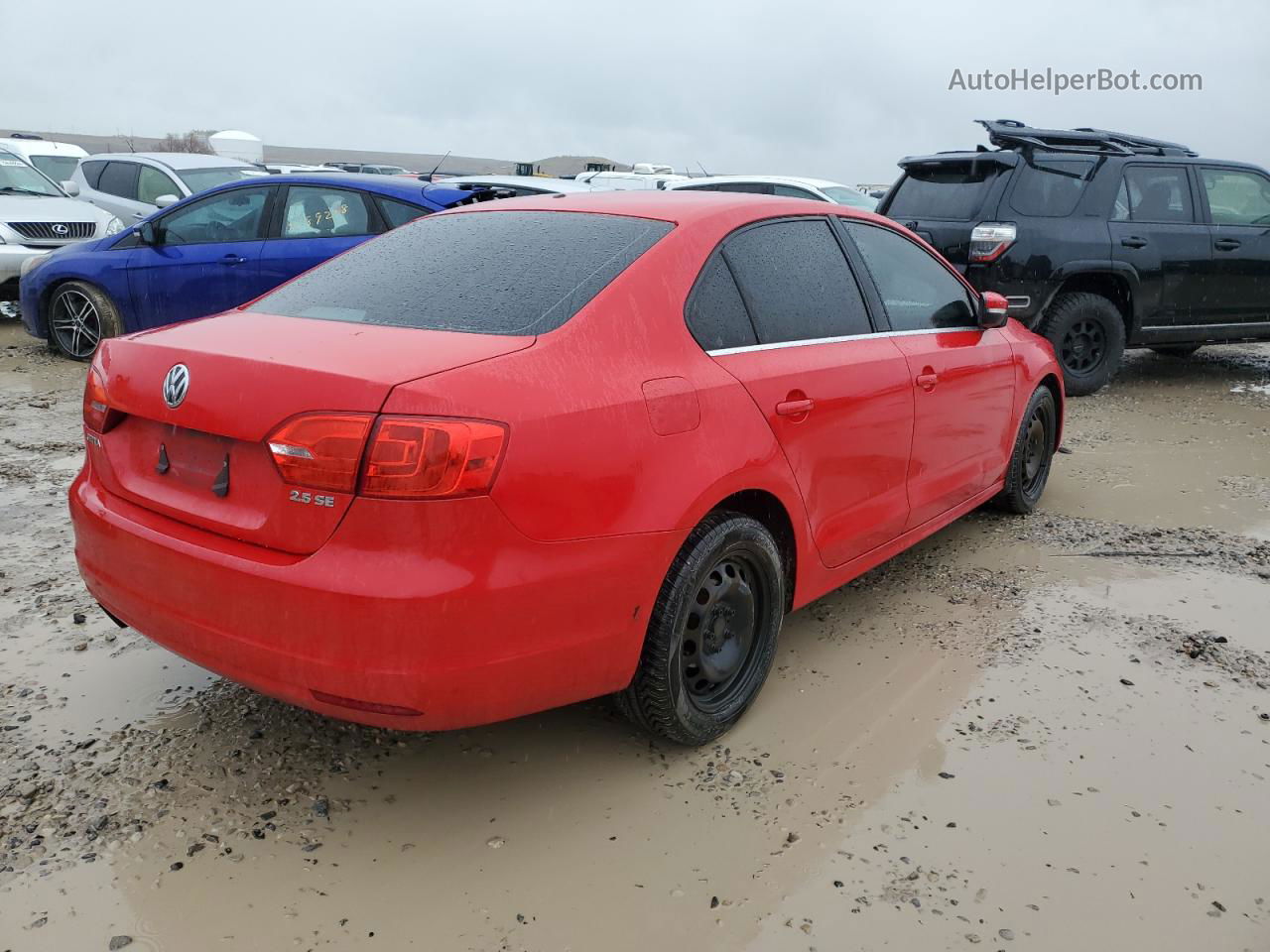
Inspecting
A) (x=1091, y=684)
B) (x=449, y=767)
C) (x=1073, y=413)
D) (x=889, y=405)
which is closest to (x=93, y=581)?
(x=449, y=767)

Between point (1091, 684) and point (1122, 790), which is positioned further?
point (1091, 684)

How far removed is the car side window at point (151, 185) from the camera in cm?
1250

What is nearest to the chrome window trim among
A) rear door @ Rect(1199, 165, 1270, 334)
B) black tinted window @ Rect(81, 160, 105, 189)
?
Answer: rear door @ Rect(1199, 165, 1270, 334)

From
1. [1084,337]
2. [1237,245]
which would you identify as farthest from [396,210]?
[1237,245]

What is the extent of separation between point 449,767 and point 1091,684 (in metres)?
2.04

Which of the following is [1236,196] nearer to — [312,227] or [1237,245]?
[1237,245]

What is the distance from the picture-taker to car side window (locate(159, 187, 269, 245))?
311 inches

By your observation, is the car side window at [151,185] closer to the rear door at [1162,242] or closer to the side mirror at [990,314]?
the rear door at [1162,242]

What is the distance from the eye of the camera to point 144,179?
41.3ft

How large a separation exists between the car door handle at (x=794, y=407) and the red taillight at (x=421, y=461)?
1.09m

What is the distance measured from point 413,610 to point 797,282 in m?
1.76

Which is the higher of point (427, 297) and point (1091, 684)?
point (427, 297)

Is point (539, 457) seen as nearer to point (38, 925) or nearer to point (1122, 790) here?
point (38, 925)

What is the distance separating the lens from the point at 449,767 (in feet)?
9.45
